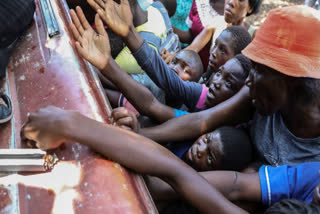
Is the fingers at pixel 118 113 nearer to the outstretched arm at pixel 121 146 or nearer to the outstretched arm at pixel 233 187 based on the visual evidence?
the outstretched arm at pixel 121 146

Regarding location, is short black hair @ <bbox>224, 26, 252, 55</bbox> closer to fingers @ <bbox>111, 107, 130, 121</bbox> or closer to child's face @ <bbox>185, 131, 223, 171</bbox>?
child's face @ <bbox>185, 131, 223, 171</bbox>

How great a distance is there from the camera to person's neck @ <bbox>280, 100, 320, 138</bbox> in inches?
60.2

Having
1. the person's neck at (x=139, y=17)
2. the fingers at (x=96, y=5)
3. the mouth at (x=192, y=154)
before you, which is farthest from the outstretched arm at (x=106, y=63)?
the person's neck at (x=139, y=17)

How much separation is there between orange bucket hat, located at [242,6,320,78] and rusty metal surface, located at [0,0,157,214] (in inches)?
33.9

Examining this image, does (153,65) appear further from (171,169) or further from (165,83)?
(171,169)

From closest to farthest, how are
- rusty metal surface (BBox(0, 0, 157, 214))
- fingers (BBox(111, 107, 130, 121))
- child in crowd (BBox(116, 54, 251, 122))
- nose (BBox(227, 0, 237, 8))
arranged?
rusty metal surface (BBox(0, 0, 157, 214)), fingers (BBox(111, 107, 130, 121)), child in crowd (BBox(116, 54, 251, 122)), nose (BBox(227, 0, 237, 8))

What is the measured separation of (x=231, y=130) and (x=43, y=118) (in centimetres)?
109

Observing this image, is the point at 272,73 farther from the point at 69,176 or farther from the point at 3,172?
the point at 3,172

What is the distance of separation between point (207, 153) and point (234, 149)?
6.1 inches

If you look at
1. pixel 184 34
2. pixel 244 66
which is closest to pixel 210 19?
pixel 184 34

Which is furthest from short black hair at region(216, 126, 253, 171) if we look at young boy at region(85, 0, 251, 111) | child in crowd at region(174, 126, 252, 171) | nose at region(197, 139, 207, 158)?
young boy at region(85, 0, 251, 111)

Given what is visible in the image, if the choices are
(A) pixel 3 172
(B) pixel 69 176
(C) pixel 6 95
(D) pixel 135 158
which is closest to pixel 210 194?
(D) pixel 135 158

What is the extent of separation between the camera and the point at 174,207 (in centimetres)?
162

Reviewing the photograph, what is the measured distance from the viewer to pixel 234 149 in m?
1.75
